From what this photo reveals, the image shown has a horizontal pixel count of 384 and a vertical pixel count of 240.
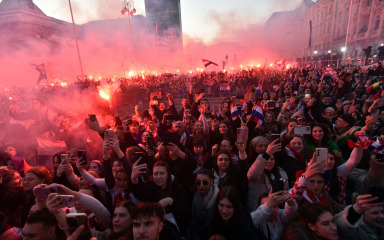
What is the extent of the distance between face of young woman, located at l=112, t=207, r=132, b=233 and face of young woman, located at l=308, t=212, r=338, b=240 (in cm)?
192

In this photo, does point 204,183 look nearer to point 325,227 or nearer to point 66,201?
point 325,227

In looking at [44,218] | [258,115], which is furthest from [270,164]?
[44,218]

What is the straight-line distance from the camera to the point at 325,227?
191cm

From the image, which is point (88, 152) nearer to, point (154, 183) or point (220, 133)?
point (154, 183)

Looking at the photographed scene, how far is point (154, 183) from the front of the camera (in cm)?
298

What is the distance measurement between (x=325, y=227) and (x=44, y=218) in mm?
2644

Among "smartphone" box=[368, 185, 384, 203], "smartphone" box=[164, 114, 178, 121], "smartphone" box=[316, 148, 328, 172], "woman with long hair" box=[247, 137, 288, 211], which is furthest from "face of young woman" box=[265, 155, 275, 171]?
"smartphone" box=[164, 114, 178, 121]

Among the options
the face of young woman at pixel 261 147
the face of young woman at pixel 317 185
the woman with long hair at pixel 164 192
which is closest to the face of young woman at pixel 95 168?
the woman with long hair at pixel 164 192

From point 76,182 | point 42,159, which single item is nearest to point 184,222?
point 76,182

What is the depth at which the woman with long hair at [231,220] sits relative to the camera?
88.0 inches

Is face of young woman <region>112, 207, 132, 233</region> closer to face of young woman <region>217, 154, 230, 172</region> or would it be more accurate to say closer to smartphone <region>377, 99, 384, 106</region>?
face of young woman <region>217, 154, 230, 172</region>

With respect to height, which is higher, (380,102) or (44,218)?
(380,102)

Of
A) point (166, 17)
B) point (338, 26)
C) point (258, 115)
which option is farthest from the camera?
point (166, 17)

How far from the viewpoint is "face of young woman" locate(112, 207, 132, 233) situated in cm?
228
